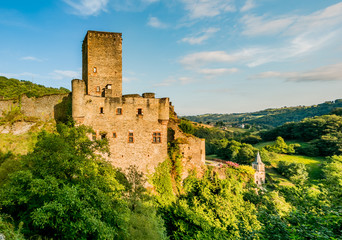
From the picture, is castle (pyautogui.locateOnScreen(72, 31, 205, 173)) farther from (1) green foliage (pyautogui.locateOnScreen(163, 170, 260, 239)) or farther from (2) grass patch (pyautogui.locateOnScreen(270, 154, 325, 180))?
(2) grass patch (pyautogui.locateOnScreen(270, 154, 325, 180))

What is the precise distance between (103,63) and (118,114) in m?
7.10

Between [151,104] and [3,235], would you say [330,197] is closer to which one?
[3,235]

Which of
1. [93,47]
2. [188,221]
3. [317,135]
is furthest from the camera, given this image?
[317,135]

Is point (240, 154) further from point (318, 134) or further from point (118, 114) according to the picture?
point (118, 114)

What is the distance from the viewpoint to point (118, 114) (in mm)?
22969

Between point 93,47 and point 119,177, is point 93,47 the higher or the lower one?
the higher one

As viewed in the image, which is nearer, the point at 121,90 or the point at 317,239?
the point at 317,239

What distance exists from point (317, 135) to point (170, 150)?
76.4m

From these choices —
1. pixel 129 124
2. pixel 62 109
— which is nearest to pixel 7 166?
pixel 62 109

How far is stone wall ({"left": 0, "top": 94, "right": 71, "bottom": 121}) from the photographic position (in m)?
23.3

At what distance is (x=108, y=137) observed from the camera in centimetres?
2256

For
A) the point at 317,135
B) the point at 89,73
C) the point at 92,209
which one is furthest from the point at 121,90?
the point at 317,135

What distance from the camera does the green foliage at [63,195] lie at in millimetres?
10750

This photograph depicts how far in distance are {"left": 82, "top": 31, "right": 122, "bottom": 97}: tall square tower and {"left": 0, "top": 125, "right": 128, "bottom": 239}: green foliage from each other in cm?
1071
